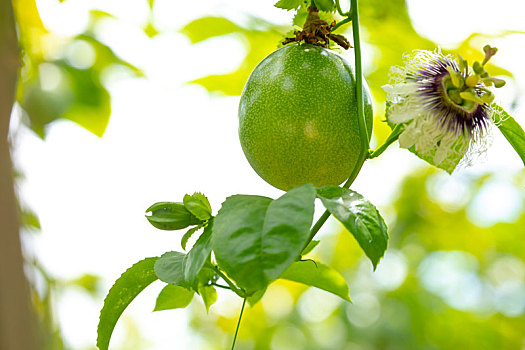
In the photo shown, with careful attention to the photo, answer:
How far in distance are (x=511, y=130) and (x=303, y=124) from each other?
23cm

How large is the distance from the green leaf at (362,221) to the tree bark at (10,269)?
0.78 ft

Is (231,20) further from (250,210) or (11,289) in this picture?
(11,289)

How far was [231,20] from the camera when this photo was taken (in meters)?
1.18

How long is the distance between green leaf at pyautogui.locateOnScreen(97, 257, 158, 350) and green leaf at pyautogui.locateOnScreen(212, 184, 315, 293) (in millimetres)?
192

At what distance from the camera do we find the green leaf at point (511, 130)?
2.23 ft

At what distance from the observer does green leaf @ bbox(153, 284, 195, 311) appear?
741 millimetres

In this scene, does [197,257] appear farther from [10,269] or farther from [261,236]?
[10,269]

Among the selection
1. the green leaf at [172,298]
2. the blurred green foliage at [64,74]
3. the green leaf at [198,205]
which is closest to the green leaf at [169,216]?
the green leaf at [198,205]

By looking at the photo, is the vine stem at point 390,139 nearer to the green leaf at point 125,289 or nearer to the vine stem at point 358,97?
the vine stem at point 358,97

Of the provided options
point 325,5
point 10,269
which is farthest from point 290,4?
point 10,269

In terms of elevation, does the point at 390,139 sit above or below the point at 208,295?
above

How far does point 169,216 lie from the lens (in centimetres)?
64

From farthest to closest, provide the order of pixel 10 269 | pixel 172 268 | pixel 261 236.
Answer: pixel 172 268
pixel 261 236
pixel 10 269

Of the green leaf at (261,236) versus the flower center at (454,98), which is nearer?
the green leaf at (261,236)
